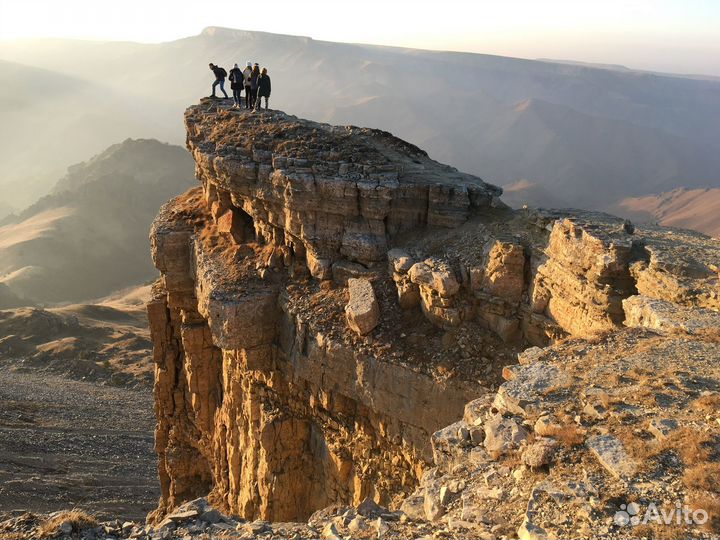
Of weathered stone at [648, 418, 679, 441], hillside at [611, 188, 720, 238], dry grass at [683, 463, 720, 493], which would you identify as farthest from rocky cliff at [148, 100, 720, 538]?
hillside at [611, 188, 720, 238]

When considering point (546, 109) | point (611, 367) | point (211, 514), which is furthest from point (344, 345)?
point (546, 109)

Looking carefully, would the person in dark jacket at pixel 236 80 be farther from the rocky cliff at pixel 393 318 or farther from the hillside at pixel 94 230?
the hillside at pixel 94 230

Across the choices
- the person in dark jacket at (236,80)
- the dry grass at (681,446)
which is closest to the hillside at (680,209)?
Result: the person in dark jacket at (236,80)

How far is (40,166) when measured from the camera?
16100cm

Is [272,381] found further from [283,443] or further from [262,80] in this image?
[262,80]

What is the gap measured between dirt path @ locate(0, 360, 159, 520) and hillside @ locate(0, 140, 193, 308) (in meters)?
32.9

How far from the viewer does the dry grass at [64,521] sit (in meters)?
8.32

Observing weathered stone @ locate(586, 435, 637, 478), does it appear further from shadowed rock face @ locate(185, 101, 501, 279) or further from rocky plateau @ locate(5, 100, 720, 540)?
shadowed rock face @ locate(185, 101, 501, 279)

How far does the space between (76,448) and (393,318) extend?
2237cm

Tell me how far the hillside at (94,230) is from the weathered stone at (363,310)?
5864 cm

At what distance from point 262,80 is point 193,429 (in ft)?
45.8

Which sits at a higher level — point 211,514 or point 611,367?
point 611,367

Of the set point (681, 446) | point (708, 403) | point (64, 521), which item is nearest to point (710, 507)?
point (681, 446)

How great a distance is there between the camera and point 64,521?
841cm
